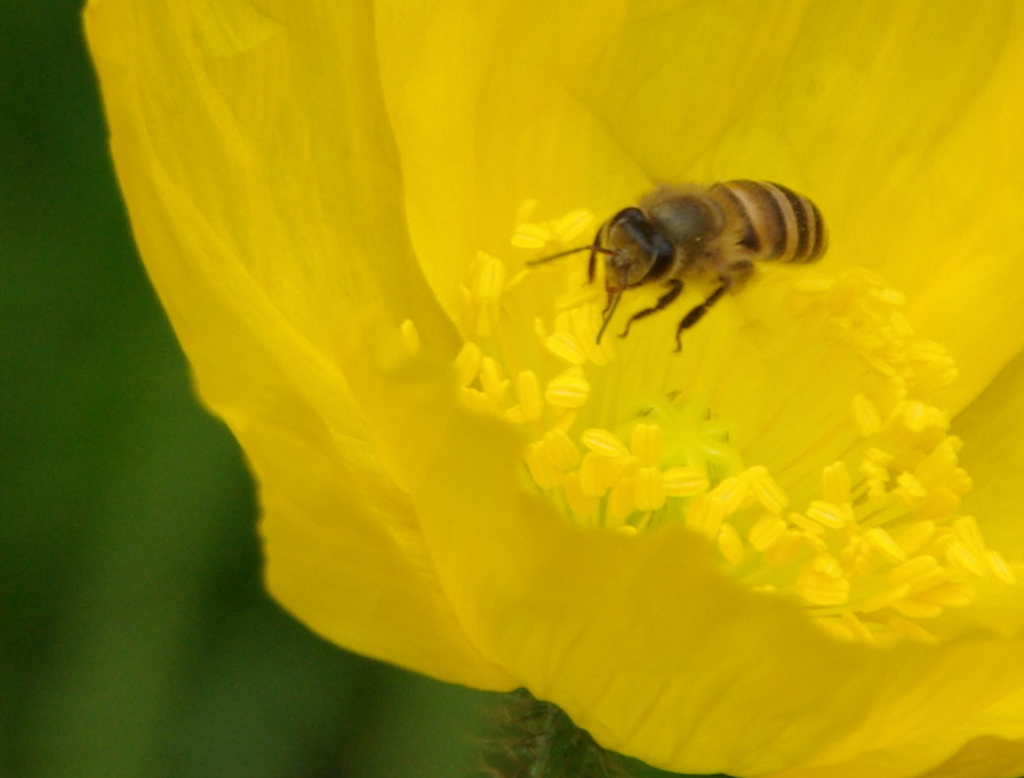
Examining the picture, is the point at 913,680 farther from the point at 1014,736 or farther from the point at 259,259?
the point at 259,259

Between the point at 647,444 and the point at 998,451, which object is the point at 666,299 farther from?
the point at 998,451

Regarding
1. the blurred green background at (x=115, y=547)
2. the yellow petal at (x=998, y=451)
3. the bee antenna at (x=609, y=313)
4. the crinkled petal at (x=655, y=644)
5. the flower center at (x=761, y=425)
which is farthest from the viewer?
the blurred green background at (x=115, y=547)

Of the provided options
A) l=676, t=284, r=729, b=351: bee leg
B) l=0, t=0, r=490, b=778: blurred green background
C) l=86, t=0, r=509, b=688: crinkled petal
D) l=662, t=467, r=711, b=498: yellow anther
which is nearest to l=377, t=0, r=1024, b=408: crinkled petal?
l=86, t=0, r=509, b=688: crinkled petal

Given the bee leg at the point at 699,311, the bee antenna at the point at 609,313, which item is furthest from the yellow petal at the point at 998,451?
the bee antenna at the point at 609,313

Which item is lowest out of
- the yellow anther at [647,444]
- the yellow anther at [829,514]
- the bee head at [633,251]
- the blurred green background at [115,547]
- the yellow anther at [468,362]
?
the blurred green background at [115,547]

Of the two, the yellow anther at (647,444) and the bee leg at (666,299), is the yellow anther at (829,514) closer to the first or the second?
the yellow anther at (647,444)

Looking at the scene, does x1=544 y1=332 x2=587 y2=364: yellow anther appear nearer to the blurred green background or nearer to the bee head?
the bee head

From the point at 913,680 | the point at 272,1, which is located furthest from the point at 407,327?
the point at 913,680
